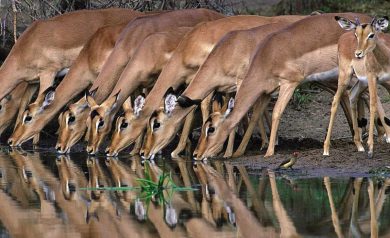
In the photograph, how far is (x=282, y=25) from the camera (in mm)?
13203

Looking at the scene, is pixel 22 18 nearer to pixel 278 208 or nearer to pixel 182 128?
pixel 182 128

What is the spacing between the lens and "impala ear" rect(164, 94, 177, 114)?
12.7m

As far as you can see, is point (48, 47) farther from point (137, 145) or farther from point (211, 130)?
point (211, 130)

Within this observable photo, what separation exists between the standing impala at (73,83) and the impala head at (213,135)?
2.42 m

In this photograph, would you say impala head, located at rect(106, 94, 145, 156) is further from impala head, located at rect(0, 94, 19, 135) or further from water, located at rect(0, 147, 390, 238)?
impala head, located at rect(0, 94, 19, 135)

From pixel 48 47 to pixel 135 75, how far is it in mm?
1698

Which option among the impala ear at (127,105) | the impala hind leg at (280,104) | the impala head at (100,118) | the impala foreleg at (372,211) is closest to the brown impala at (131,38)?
the impala head at (100,118)

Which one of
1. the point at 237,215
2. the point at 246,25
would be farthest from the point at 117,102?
the point at 237,215

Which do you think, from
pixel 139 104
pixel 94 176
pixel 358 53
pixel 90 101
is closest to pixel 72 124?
pixel 90 101

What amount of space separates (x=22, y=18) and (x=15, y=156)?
4655 mm

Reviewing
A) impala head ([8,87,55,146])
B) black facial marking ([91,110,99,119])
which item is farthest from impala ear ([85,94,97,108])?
impala head ([8,87,55,146])

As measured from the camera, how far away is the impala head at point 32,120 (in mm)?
13961

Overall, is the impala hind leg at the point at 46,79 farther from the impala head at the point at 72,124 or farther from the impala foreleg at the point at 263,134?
the impala foreleg at the point at 263,134

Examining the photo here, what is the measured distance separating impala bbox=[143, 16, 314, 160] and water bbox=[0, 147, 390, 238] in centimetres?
119
